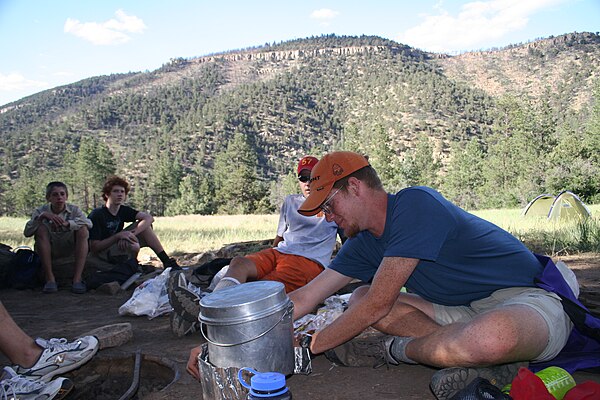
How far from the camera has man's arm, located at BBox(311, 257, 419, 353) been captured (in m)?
2.18

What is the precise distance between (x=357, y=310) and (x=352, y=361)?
0.70 m

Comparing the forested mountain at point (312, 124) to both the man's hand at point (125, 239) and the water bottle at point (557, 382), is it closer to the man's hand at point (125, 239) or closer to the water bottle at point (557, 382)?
the man's hand at point (125, 239)

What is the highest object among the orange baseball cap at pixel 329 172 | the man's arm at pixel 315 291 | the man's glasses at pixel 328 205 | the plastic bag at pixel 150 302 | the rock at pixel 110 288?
the orange baseball cap at pixel 329 172

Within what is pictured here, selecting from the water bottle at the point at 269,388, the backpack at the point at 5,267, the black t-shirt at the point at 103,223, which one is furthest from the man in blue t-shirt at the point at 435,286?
the backpack at the point at 5,267

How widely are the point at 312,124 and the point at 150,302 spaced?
9374 centimetres

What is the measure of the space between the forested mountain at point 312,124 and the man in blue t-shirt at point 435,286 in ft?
116

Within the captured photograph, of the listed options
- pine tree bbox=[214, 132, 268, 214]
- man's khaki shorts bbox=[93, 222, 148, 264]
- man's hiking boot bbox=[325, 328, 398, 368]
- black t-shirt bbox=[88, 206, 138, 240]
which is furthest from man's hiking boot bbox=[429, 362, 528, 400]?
pine tree bbox=[214, 132, 268, 214]

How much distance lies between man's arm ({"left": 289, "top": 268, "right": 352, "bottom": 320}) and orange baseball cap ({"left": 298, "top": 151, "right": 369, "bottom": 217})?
1.77 ft

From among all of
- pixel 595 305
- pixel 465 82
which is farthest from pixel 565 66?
pixel 595 305

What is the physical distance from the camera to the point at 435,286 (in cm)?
253

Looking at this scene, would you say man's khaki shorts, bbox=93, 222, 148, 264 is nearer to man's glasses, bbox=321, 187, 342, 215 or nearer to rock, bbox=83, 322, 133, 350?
rock, bbox=83, 322, 133, 350

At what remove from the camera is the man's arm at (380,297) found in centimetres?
218

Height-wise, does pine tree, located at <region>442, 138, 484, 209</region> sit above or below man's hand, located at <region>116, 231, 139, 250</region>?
below

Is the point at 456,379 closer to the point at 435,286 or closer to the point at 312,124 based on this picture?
the point at 435,286
